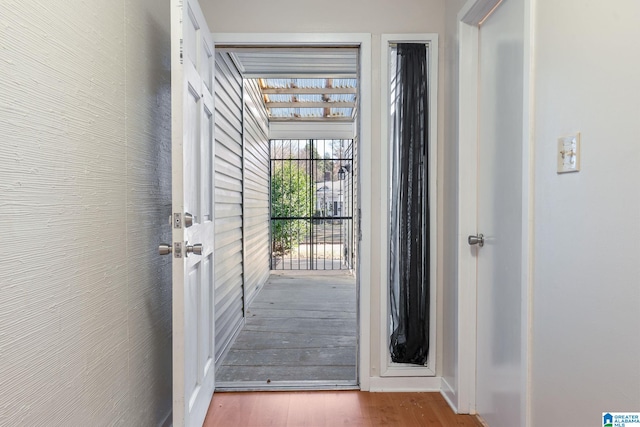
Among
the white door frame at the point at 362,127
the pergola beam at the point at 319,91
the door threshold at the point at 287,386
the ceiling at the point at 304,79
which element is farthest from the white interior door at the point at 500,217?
the pergola beam at the point at 319,91

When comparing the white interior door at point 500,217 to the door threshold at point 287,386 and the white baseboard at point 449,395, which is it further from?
the door threshold at point 287,386

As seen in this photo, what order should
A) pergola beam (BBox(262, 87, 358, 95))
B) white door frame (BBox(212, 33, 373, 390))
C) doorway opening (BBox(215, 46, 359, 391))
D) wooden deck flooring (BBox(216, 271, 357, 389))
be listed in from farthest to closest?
Result: 1. pergola beam (BBox(262, 87, 358, 95))
2. doorway opening (BBox(215, 46, 359, 391))
3. wooden deck flooring (BBox(216, 271, 357, 389))
4. white door frame (BBox(212, 33, 373, 390))

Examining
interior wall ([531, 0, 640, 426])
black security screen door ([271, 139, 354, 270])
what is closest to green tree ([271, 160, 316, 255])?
black security screen door ([271, 139, 354, 270])

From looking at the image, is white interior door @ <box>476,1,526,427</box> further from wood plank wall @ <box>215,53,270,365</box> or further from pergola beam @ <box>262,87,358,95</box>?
pergola beam @ <box>262,87,358,95</box>

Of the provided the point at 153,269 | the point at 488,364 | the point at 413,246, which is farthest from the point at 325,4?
the point at 488,364

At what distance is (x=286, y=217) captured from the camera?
23.2ft

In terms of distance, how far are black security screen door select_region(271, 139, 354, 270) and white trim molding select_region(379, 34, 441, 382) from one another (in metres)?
4.54

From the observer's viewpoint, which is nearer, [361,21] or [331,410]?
[331,410]

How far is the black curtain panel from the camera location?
2.41 metres

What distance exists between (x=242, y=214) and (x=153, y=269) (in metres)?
2.55

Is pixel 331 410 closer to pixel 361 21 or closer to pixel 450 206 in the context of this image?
pixel 450 206

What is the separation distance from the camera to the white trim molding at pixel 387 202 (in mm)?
2400

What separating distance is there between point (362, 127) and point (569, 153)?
1.33m

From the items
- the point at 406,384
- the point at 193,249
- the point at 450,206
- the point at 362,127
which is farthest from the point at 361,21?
the point at 406,384
